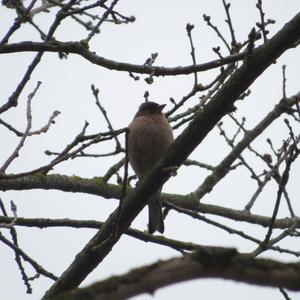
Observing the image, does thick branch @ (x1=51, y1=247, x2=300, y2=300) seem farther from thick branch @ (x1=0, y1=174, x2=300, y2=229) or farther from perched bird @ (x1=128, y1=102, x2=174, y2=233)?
perched bird @ (x1=128, y1=102, x2=174, y2=233)

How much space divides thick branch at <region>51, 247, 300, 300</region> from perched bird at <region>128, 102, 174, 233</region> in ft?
17.5

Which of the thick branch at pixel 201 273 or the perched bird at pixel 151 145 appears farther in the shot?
the perched bird at pixel 151 145

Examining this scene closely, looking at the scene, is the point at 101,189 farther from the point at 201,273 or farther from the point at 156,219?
the point at 201,273

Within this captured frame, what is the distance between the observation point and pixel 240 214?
21.6 feet

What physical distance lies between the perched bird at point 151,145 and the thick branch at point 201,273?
17.5 ft

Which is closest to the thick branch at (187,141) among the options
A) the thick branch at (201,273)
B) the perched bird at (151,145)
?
the thick branch at (201,273)

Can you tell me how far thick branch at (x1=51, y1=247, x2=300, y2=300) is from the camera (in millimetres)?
1486

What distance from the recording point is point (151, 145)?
708 centimetres

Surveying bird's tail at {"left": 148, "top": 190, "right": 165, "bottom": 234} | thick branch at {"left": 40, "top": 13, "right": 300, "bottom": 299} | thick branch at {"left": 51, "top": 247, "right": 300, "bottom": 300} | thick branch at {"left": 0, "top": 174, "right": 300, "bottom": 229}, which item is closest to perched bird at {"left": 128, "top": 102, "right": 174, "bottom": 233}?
bird's tail at {"left": 148, "top": 190, "right": 165, "bottom": 234}

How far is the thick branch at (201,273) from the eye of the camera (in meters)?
1.49

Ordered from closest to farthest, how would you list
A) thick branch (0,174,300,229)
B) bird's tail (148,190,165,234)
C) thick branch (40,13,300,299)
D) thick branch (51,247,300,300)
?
thick branch (51,247,300,300), thick branch (40,13,300,299), thick branch (0,174,300,229), bird's tail (148,190,165,234)

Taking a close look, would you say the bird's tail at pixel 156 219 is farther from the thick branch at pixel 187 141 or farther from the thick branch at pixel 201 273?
the thick branch at pixel 201 273

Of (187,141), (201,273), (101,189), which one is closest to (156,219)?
(101,189)

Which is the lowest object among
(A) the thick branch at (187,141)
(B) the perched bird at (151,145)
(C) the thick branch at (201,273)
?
(C) the thick branch at (201,273)
